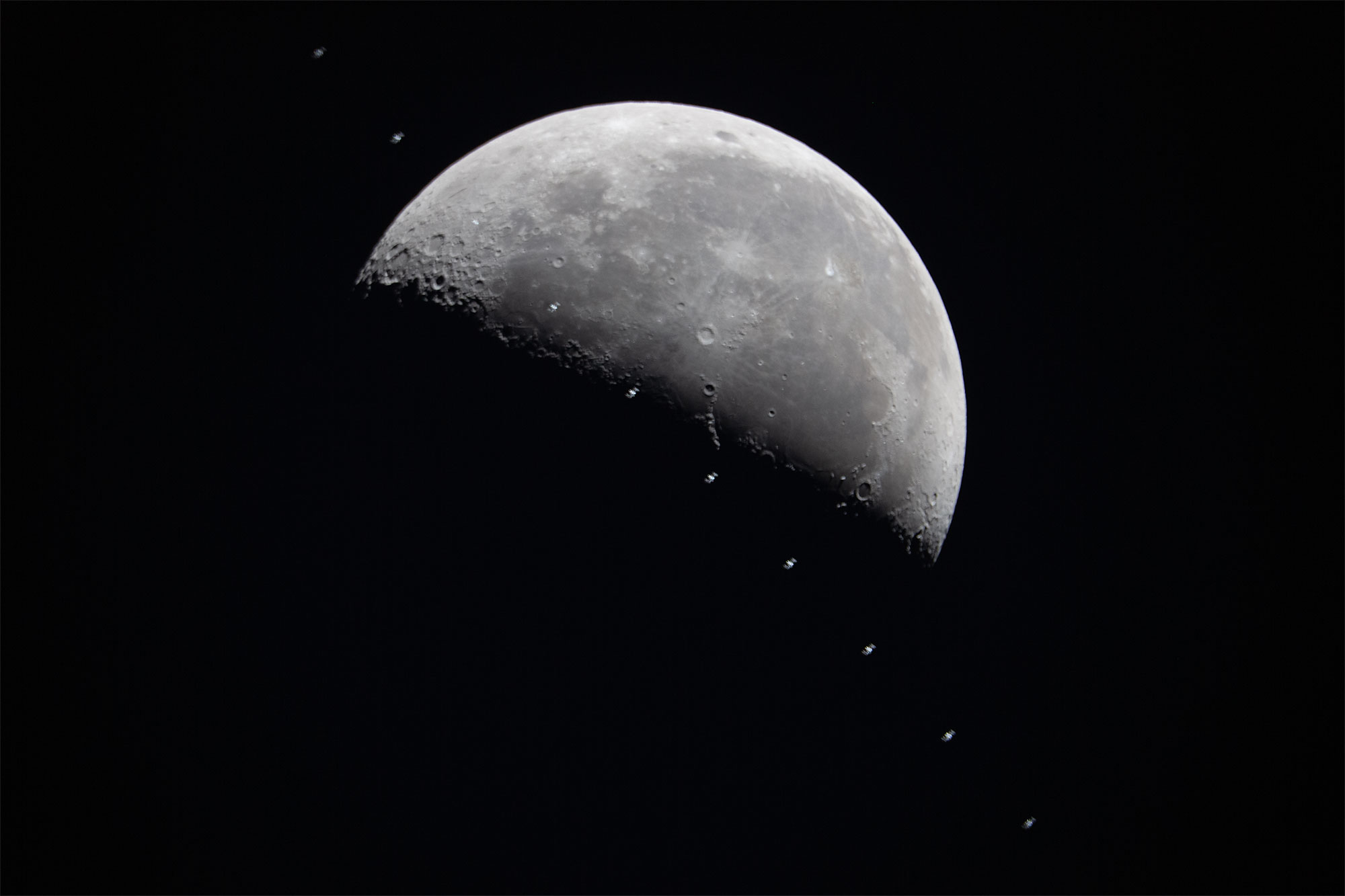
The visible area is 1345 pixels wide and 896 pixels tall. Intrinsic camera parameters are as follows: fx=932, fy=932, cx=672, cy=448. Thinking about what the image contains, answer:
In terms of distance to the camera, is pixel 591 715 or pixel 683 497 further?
pixel 591 715

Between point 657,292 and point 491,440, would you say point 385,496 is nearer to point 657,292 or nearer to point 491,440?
point 491,440

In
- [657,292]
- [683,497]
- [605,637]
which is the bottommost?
[605,637]

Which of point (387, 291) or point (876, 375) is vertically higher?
point (876, 375)

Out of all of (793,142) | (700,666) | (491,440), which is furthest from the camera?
(793,142)

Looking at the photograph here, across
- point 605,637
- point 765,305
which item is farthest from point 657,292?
point 605,637

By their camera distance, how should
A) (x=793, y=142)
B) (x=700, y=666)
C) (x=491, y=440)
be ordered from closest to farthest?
(x=491, y=440)
(x=700, y=666)
(x=793, y=142)

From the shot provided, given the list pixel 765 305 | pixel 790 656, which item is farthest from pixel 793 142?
pixel 790 656
